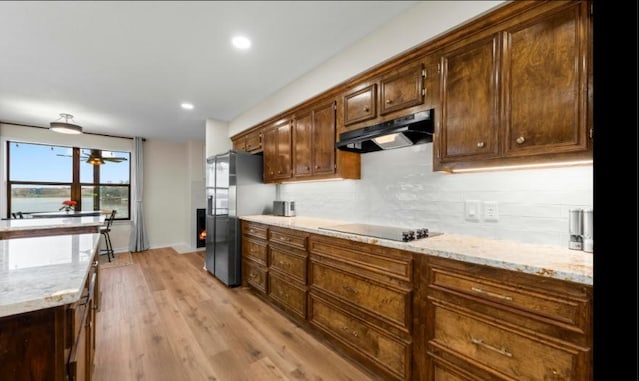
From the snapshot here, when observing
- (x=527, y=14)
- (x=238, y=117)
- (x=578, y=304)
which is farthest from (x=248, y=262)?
(x=527, y=14)

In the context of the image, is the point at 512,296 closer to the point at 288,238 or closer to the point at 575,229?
the point at 575,229

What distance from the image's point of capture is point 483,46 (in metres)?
1.63

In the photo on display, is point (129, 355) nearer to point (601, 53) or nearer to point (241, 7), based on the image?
point (241, 7)

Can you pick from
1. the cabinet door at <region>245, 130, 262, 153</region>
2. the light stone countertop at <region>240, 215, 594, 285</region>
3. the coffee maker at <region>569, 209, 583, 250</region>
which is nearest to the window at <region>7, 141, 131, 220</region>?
the cabinet door at <region>245, 130, 262, 153</region>

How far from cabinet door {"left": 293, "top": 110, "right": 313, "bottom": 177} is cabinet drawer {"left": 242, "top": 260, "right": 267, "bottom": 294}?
1191 mm

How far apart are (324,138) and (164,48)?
5.30 ft

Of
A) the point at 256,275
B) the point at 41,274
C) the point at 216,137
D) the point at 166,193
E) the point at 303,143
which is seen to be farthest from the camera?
the point at 166,193

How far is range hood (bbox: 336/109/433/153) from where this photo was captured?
186 centimetres

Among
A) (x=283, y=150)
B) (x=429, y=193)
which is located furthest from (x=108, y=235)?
(x=429, y=193)

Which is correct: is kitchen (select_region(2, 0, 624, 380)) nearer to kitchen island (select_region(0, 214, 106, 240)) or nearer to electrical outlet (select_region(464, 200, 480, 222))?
electrical outlet (select_region(464, 200, 480, 222))

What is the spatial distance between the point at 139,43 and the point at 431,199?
8.97 feet

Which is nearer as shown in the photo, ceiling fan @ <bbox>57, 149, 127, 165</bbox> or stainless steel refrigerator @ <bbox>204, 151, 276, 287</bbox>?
stainless steel refrigerator @ <bbox>204, 151, 276, 287</bbox>

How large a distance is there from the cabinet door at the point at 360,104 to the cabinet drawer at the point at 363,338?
1576 mm

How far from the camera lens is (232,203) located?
368 centimetres
